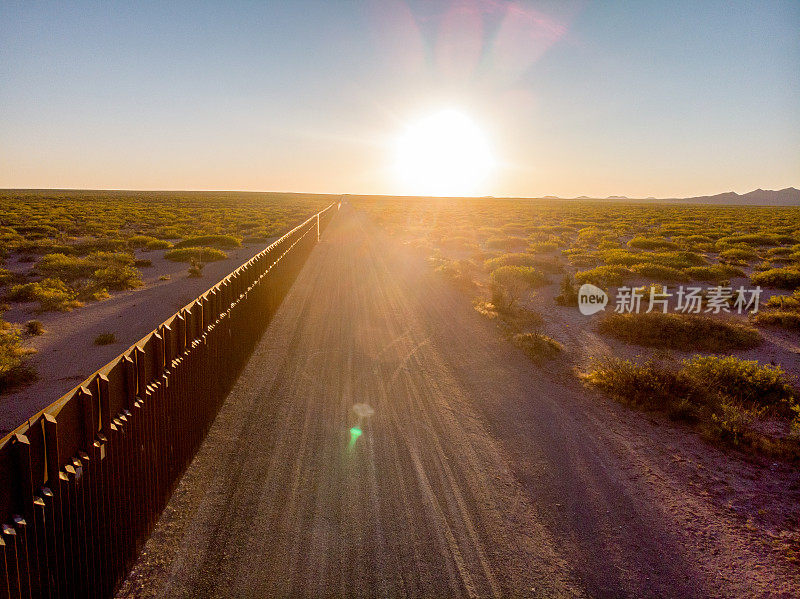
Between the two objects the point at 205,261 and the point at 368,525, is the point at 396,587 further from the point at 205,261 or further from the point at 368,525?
the point at 205,261

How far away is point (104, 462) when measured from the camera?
115 inches

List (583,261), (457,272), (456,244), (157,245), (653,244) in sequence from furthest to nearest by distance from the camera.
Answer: (456,244), (653,244), (157,245), (583,261), (457,272)

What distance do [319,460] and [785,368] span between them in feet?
29.3

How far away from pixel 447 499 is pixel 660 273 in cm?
1704

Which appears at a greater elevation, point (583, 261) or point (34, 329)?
point (583, 261)

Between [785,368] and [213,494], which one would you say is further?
[785,368]

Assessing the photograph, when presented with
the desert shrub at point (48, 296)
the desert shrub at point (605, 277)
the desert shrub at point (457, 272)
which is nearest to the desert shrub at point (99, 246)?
the desert shrub at point (48, 296)

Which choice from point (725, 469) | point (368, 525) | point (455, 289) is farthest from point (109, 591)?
point (455, 289)

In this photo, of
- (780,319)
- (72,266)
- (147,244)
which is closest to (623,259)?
(780,319)

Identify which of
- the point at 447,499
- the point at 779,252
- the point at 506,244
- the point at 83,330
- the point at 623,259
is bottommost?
the point at 447,499

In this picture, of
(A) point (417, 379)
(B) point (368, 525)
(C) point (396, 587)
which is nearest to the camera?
(C) point (396, 587)

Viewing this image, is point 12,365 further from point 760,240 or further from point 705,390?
point 760,240

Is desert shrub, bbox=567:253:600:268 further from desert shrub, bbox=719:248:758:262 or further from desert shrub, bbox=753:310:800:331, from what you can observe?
desert shrub, bbox=753:310:800:331

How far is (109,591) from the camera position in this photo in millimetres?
3088
